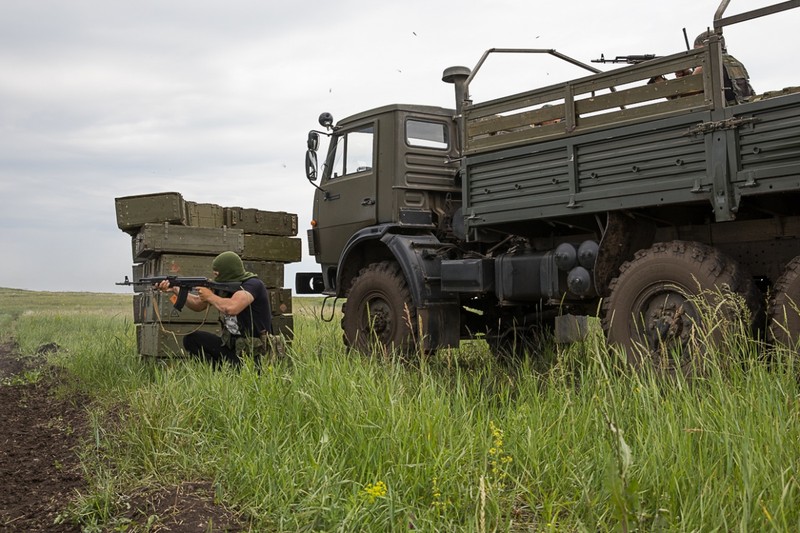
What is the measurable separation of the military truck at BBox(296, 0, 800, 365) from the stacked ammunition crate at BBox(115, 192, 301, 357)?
5.21 feet

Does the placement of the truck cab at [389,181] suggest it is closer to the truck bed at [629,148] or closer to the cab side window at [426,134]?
the cab side window at [426,134]

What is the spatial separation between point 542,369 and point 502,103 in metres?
2.48

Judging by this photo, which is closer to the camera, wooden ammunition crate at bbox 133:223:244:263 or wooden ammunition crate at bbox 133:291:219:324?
wooden ammunition crate at bbox 133:291:219:324

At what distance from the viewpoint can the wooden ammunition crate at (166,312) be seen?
846cm

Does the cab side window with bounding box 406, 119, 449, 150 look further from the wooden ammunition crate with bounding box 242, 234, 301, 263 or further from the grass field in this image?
the grass field

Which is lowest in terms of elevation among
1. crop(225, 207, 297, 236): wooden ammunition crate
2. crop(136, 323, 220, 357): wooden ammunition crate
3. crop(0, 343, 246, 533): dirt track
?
crop(0, 343, 246, 533): dirt track

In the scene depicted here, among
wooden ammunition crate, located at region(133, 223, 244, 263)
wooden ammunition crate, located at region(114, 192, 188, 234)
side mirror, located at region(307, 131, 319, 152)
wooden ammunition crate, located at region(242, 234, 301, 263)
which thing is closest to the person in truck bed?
side mirror, located at region(307, 131, 319, 152)

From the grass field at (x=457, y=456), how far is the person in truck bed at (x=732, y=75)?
1952 millimetres

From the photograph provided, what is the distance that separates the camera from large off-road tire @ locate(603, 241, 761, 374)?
536 cm

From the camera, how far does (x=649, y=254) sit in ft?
19.3

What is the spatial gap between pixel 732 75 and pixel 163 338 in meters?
6.09

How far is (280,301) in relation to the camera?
1047cm

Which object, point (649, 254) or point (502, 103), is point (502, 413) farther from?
point (502, 103)

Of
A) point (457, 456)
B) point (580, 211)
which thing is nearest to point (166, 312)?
point (580, 211)
